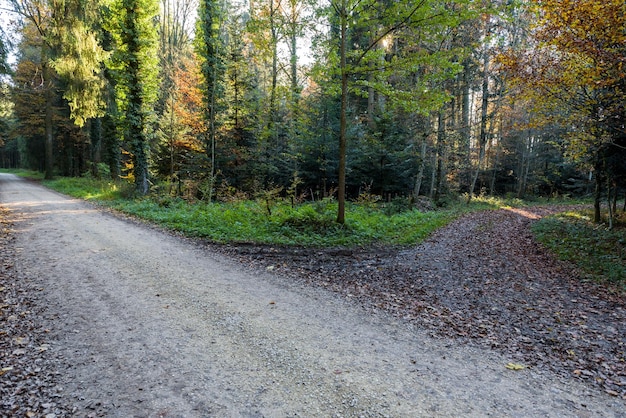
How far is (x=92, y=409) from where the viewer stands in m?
2.98

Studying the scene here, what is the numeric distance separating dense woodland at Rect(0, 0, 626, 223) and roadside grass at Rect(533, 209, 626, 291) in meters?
1.38

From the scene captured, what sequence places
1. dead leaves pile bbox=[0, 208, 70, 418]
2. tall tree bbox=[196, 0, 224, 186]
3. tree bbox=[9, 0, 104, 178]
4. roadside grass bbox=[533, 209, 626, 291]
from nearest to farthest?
dead leaves pile bbox=[0, 208, 70, 418] < roadside grass bbox=[533, 209, 626, 291] < tall tree bbox=[196, 0, 224, 186] < tree bbox=[9, 0, 104, 178]

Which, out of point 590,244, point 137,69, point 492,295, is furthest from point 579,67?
point 137,69

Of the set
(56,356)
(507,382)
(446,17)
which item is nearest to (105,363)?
(56,356)

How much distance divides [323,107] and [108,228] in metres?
13.3

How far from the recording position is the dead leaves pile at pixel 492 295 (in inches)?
173

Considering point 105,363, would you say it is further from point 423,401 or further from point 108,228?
point 108,228

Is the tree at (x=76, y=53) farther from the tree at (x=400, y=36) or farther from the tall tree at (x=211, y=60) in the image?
the tree at (x=400, y=36)

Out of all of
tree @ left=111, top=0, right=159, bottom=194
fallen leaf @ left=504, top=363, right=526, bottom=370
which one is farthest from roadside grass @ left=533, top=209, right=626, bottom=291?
tree @ left=111, top=0, right=159, bottom=194

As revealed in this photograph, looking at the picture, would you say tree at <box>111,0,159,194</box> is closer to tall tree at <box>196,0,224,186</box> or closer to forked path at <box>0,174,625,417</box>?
tall tree at <box>196,0,224,186</box>

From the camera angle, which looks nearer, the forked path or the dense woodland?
the forked path

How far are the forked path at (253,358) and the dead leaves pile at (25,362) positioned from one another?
0.13 meters

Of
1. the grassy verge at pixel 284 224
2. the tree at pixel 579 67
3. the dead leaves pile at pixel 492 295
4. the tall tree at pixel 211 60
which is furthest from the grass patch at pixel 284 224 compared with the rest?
the tree at pixel 579 67

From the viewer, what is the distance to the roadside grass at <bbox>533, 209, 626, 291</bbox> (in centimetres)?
774
